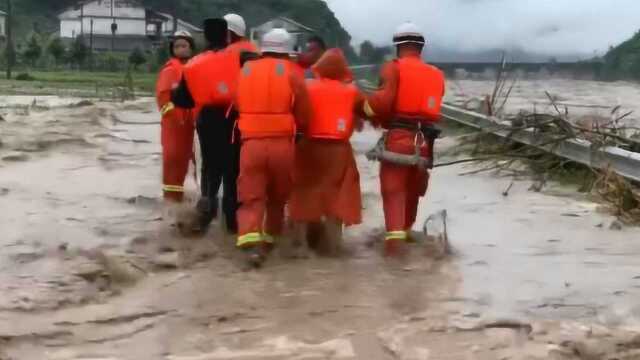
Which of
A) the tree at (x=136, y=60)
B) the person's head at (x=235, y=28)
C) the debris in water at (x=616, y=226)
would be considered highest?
the person's head at (x=235, y=28)

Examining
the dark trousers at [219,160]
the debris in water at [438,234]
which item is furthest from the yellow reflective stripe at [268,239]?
the debris in water at [438,234]

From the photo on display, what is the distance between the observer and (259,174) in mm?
7957

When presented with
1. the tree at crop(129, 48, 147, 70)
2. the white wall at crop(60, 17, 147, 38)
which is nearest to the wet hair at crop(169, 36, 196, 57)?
the tree at crop(129, 48, 147, 70)

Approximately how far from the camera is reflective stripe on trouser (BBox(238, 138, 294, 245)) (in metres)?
7.89

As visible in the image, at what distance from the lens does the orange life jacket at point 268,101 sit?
7.89 metres

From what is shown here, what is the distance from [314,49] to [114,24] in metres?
84.3

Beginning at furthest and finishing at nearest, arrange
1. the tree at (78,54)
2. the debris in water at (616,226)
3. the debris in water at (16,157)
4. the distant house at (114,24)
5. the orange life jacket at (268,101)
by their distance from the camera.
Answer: the distant house at (114,24), the tree at (78,54), the debris in water at (16,157), the debris in water at (616,226), the orange life jacket at (268,101)

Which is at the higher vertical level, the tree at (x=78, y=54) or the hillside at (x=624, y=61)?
the hillside at (x=624, y=61)

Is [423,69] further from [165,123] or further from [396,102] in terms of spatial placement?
[165,123]

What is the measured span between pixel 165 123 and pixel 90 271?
3179 millimetres

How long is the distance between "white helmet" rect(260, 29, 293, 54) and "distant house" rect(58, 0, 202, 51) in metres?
83.7

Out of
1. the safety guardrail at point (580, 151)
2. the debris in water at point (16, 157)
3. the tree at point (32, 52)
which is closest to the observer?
the safety guardrail at point (580, 151)

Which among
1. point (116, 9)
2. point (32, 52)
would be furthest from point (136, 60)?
point (116, 9)

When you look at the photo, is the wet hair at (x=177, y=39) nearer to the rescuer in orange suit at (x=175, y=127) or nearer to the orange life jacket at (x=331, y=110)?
the rescuer in orange suit at (x=175, y=127)
